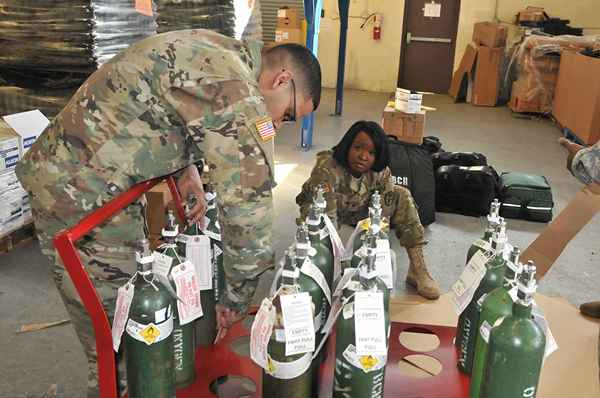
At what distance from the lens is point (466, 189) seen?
404 centimetres

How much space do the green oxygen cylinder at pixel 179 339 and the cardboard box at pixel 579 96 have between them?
5337mm

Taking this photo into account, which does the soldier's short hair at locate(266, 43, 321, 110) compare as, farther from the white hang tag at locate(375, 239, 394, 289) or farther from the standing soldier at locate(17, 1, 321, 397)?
the white hang tag at locate(375, 239, 394, 289)

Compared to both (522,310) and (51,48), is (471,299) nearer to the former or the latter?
(522,310)

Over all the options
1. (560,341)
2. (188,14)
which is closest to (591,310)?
(560,341)

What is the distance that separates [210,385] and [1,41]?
8.76 feet

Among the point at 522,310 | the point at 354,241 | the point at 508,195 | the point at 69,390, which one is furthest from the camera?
the point at 508,195

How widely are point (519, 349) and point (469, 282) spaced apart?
406mm

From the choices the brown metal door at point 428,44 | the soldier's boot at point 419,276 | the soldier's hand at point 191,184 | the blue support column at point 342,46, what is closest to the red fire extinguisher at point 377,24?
the brown metal door at point 428,44

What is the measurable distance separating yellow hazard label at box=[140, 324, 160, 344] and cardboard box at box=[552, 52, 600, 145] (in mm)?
5517

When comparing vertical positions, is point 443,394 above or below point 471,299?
below

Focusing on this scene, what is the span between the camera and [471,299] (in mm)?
1484

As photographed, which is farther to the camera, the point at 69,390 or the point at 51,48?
the point at 51,48

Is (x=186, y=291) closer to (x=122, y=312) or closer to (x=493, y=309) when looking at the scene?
(x=122, y=312)

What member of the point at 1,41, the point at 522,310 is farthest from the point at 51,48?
the point at 522,310
